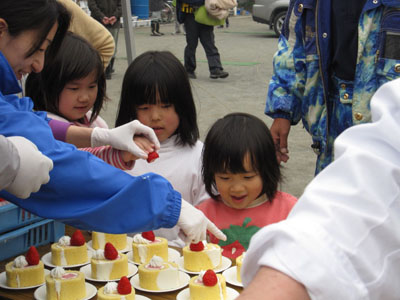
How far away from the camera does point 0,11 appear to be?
63.5 inches

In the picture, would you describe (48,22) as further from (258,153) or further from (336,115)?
(336,115)

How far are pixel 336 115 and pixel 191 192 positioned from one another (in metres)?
0.71

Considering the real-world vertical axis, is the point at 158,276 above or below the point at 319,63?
Answer: below

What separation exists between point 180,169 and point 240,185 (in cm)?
42

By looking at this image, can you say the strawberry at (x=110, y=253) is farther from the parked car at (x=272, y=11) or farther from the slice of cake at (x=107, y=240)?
the parked car at (x=272, y=11)

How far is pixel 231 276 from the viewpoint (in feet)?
6.18

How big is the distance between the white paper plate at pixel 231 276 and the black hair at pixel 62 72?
1.08 m

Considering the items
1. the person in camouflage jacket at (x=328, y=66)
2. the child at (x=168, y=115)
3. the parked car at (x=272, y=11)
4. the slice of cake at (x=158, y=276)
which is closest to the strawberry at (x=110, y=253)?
the slice of cake at (x=158, y=276)

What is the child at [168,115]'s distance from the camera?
2.52 metres

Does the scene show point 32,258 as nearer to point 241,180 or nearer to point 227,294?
point 227,294

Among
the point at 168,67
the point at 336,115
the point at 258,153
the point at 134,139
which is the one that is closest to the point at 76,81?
A: the point at 168,67

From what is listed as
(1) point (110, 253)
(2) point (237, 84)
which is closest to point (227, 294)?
(1) point (110, 253)

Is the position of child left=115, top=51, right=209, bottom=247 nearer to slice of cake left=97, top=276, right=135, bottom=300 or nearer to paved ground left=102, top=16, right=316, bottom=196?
paved ground left=102, top=16, right=316, bottom=196

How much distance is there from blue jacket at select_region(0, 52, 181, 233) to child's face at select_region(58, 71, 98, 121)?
0.80 metres
